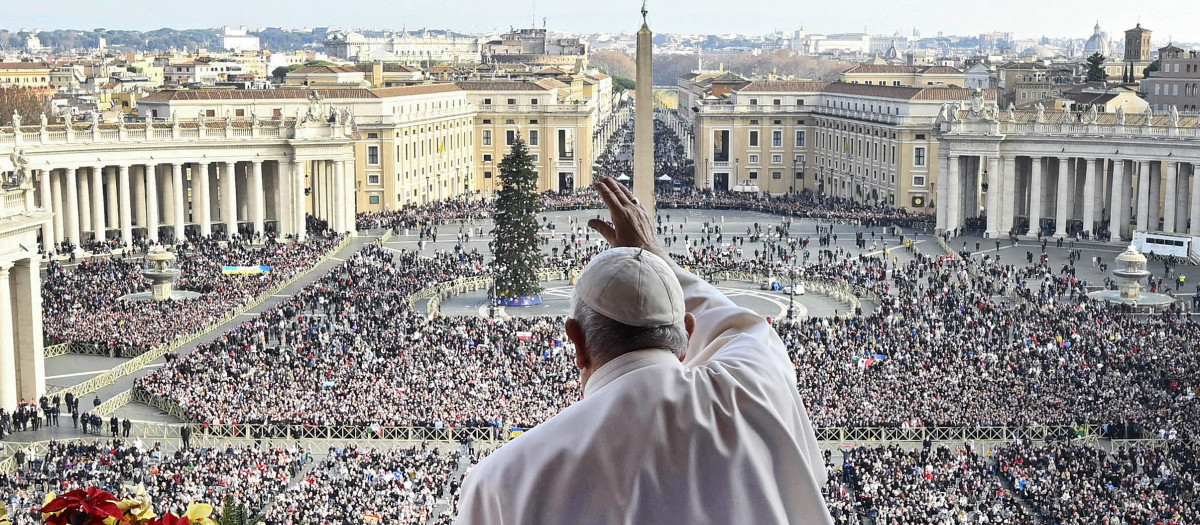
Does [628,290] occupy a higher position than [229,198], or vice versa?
[628,290]

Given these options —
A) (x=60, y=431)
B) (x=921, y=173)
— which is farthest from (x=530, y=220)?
(x=921, y=173)

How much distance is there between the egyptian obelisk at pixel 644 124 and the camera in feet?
112

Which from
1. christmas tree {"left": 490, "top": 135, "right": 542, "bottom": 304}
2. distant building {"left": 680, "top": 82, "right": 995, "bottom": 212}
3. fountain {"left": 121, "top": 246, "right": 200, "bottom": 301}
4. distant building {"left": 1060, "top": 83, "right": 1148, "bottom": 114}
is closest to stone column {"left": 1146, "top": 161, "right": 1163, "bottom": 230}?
distant building {"left": 1060, "top": 83, "right": 1148, "bottom": 114}

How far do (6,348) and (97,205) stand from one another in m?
31.7

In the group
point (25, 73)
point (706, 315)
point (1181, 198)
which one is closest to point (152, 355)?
point (706, 315)

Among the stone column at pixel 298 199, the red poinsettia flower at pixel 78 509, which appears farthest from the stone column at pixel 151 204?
the red poinsettia flower at pixel 78 509

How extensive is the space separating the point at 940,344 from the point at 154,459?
2038 centimetres

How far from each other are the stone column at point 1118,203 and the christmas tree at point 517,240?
29248mm

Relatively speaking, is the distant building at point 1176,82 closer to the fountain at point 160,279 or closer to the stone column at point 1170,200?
the stone column at point 1170,200

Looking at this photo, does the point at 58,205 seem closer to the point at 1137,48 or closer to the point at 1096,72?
the point at 1096,72

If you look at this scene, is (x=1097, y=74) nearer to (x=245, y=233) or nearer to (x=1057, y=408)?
(x=245, y=233)

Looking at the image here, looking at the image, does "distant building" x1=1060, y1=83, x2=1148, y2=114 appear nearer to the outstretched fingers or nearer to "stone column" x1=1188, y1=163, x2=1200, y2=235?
"stone column" x1=1188, y1=163, x2=1200, y2=235

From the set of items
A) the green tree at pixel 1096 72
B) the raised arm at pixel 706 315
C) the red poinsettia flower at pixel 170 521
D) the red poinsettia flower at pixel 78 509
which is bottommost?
the red poinsettia flower at pixel 170 521

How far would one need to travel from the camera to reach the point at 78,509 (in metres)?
7.24
